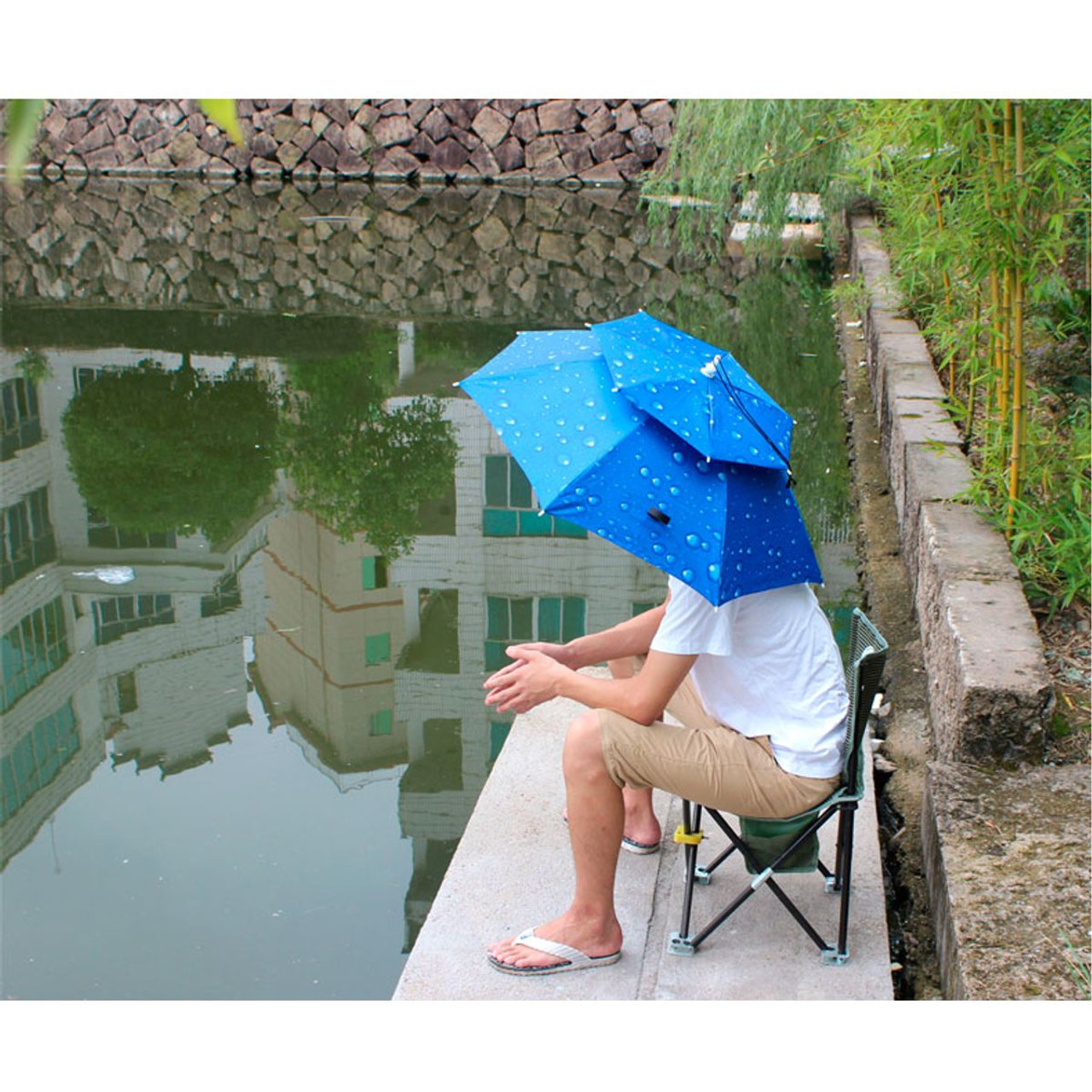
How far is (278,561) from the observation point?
5.84 m

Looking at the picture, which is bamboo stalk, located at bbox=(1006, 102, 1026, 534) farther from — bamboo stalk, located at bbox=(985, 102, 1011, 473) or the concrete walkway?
the concrete walkway

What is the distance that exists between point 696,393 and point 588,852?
0.95 metres

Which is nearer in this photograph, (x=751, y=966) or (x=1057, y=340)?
(x=751, y=966)

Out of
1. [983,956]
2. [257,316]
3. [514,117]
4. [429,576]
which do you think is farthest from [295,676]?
[514,117]

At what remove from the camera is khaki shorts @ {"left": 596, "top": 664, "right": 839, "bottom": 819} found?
264 cm

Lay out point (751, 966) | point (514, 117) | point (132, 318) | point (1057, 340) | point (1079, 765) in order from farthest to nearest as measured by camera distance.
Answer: point (514, 117) → point (132, 318) → point (1057, 340) → point (1079, 765) → point (751, 966)

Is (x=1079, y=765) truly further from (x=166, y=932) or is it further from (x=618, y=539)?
(x=166, y=932)

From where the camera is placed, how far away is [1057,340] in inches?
225

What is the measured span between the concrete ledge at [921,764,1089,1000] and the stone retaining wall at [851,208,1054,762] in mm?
117

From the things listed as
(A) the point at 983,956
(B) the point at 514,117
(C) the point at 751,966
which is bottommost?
(C) the point at 751,966

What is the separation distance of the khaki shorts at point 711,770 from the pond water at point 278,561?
957mm

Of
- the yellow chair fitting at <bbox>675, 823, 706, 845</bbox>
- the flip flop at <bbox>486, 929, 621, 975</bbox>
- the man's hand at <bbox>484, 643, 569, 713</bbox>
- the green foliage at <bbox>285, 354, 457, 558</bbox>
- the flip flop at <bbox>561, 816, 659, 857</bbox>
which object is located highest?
the man's hand at <bbox>484, 643, 569, 713</bbox>

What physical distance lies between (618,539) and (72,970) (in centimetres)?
183

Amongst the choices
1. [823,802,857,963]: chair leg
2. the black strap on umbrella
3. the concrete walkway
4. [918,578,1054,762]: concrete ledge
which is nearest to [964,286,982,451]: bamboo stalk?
[918,578,1054,762]: concrete ledge
